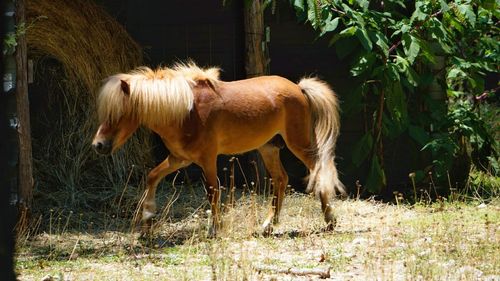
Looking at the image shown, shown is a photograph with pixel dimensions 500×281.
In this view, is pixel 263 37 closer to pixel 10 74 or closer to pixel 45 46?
pixel 45 46

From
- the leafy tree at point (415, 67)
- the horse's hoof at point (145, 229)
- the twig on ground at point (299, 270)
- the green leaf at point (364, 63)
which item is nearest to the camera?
the twig on ground at point (299, 270)

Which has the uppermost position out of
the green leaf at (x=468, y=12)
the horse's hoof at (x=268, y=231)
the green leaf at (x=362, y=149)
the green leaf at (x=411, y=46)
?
the green leaf at (x=468, y=12)

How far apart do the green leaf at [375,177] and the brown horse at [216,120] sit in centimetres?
129

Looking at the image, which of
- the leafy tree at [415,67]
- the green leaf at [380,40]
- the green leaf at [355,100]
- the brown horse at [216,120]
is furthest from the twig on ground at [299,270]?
the green leaf at [355,100]

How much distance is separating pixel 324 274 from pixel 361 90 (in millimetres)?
3415

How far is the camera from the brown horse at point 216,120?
6.23 metres

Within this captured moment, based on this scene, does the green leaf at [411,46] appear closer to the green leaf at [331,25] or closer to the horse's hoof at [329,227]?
the green leaf at [331,25]

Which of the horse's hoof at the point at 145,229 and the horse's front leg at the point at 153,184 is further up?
the horse's front leg at the point at 153,184

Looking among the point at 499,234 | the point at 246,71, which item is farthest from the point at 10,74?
the point at 499,234

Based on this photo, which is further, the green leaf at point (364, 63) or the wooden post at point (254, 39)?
the wooden post at point (254, 39)

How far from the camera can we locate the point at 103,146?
244 inches

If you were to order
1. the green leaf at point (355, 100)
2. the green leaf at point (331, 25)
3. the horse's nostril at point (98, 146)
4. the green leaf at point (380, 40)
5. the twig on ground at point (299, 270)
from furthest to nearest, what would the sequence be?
1. the green leaf at point (355, 100)
2. the green leaf at point (380, 40)
3. the green leaf at point (331, 25)
4. the horse's nostril at point (98, 146)
5. the twig on ground at point (299, 270)

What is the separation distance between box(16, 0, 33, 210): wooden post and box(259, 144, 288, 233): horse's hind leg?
6.71ft

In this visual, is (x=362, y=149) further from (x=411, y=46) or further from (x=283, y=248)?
(x=283, y=248)
